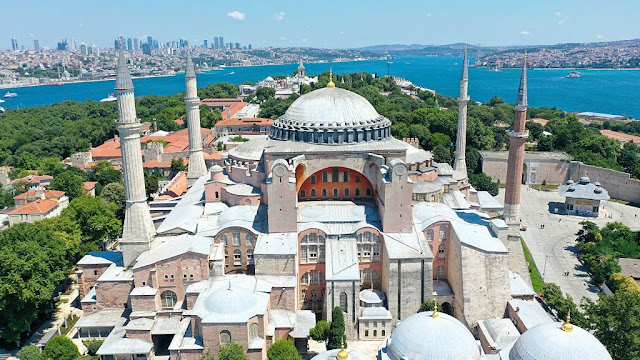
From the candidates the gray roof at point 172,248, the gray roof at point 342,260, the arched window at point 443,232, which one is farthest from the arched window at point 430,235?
the gray roof at point 172,248

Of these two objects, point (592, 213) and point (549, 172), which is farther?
point (549, 172)

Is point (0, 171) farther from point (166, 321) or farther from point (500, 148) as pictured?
point (500, 148)

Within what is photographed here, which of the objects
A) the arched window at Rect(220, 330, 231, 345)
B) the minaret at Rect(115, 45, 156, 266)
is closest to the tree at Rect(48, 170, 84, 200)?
the minaret at Rect(115, 45, 156, 266)

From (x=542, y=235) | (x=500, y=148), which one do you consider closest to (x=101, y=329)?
(x=542, y=235)

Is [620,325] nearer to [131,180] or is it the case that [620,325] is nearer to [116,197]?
[131,180]

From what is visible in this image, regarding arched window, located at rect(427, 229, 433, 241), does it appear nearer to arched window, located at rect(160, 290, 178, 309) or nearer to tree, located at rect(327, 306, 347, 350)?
tree, located at rect(327, 306, 347, 350)

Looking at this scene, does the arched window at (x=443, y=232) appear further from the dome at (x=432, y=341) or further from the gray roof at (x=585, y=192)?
the gray roof at (x=585, y=192)
